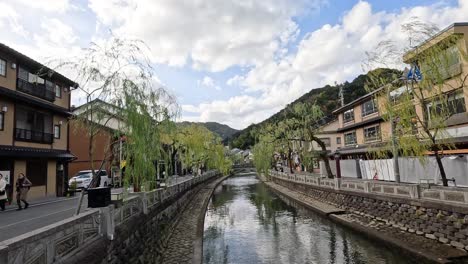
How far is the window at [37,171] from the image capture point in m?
21.4

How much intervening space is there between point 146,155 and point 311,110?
2040 centimetres

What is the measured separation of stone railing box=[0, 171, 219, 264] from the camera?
4402 mm

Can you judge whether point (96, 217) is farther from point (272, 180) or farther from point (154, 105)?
point (272, 180)

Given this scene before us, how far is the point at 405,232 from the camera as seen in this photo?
42.4ft

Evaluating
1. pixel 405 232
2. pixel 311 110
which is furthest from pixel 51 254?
pixel 311 110

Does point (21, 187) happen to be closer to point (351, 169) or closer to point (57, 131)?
point (57, 131)

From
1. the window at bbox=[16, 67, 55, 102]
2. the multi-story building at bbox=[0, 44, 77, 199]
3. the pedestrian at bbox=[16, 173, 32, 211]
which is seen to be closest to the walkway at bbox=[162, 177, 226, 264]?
the pedestrian at bbox=[16, 173, 32, 211]

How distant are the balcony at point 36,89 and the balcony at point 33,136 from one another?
267cm

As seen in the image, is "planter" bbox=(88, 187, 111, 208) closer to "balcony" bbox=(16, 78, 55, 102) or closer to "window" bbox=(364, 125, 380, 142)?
"balcony" bbox=(16, 78, 55, 102)

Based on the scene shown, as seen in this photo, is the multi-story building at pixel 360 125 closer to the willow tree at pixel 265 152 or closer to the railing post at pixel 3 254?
the willow tree at pixel 265 152

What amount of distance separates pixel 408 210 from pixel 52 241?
13424mm

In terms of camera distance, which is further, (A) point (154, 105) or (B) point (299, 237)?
(B) point (299, 237)

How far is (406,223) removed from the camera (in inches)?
518

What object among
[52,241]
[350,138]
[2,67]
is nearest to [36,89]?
[2,67]
